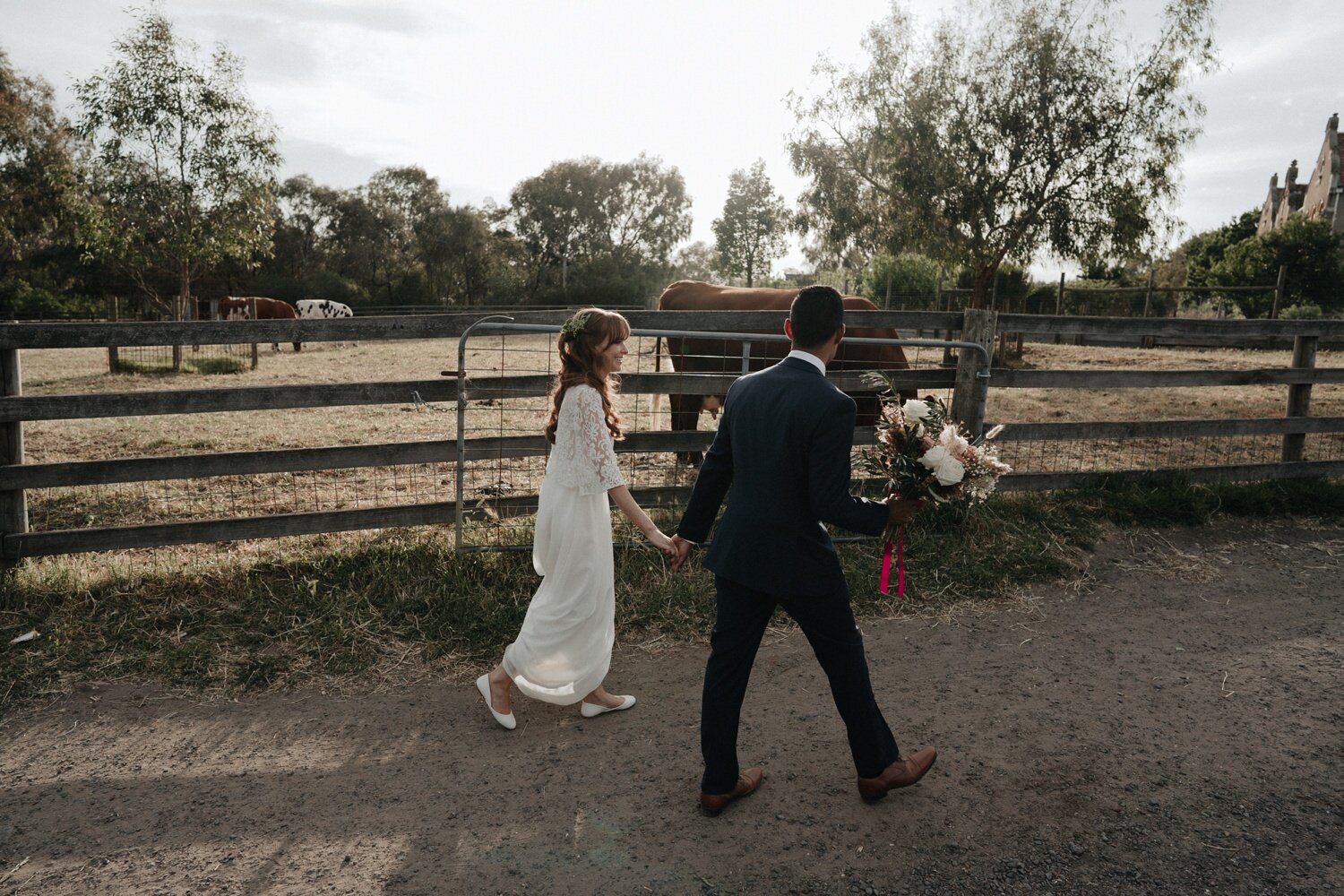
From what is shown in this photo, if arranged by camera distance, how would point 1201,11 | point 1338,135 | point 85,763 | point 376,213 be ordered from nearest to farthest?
1. point 85,763
2. point 1201,11
3. point 1338,135
4. point 376,213

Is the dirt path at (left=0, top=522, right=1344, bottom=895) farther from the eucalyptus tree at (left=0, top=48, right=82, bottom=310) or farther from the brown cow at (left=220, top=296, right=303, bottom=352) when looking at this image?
the eucalyptus tree at (left=0, top=48, right=82, bottom=310)

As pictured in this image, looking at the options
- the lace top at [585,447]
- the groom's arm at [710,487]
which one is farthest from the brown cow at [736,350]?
the groom's arm at [710,487]

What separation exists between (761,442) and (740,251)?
6653cm

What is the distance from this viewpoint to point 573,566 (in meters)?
3.76

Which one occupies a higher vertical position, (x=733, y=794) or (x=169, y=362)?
(x=169, y=362)

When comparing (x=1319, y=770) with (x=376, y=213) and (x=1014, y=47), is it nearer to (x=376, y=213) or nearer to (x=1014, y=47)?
(x=1014, y=47)

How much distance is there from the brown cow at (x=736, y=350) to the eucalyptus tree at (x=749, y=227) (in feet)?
188

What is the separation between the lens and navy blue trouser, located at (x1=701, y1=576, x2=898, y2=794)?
3070 mm

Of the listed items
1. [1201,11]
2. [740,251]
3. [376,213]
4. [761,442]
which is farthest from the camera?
[740,251]

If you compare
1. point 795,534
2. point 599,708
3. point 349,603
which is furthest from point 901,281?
point 795,534

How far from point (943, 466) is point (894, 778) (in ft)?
3.94

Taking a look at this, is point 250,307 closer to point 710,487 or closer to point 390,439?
point 390,439

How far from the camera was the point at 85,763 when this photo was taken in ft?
11.5

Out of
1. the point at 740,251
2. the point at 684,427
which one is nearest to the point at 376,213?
the point at 740,251
